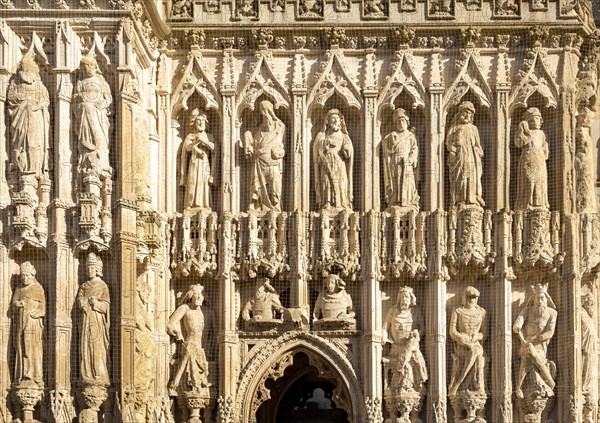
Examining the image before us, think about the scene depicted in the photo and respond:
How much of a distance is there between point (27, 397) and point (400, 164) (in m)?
5.34

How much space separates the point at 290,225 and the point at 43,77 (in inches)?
137

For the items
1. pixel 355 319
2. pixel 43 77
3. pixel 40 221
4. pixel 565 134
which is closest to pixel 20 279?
pixel 40 221

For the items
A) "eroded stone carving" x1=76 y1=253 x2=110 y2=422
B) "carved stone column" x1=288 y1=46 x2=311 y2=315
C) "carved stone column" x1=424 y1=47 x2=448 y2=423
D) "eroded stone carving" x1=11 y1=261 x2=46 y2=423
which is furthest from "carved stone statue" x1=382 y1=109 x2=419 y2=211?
"eroded stone carving" x1=11 y1=261 x2=46 y2=423

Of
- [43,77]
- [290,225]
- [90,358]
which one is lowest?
[90,358]

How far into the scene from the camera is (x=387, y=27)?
25.3 meters

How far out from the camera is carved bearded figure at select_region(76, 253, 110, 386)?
23.5 m

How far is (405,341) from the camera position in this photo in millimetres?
24844

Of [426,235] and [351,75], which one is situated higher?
[351,75]

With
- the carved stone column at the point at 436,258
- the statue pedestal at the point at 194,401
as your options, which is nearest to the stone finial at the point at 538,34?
the carved stone column at the point at 436,258

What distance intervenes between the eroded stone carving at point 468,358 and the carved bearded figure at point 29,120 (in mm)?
5288

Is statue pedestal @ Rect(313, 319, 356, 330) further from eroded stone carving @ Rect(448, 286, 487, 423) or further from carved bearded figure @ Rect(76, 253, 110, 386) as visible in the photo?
carved bearded figure @ Rect(76, 253, 110, 386)

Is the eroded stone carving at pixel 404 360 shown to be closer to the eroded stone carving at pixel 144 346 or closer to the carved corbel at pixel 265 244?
A: the carved corbel at pixel 265 244

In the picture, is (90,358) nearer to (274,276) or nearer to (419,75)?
(274,276)

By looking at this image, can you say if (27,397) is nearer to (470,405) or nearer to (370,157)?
(370,157)
